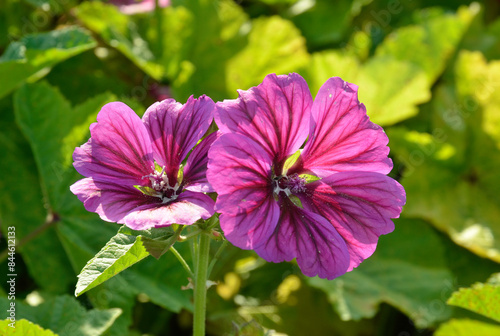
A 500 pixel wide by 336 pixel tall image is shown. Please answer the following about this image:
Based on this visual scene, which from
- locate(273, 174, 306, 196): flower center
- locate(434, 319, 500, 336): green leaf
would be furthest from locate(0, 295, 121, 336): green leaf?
locate(434, 319, 500, 336): green leaf

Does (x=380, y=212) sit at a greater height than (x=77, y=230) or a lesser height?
greater

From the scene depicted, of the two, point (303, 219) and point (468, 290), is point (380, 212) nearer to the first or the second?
point (303, 219)

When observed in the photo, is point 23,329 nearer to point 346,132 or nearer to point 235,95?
point 346,132

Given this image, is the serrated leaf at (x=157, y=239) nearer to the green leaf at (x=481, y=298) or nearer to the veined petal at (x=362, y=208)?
the veined petal at (x=362, y=208)

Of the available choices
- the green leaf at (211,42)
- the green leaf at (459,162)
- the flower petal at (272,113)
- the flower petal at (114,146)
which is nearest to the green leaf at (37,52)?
the green leaf at (211,42)

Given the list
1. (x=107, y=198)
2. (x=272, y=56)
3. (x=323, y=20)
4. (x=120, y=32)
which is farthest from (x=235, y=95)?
(x=107, y=198)

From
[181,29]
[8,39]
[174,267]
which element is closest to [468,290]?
[174,267]
